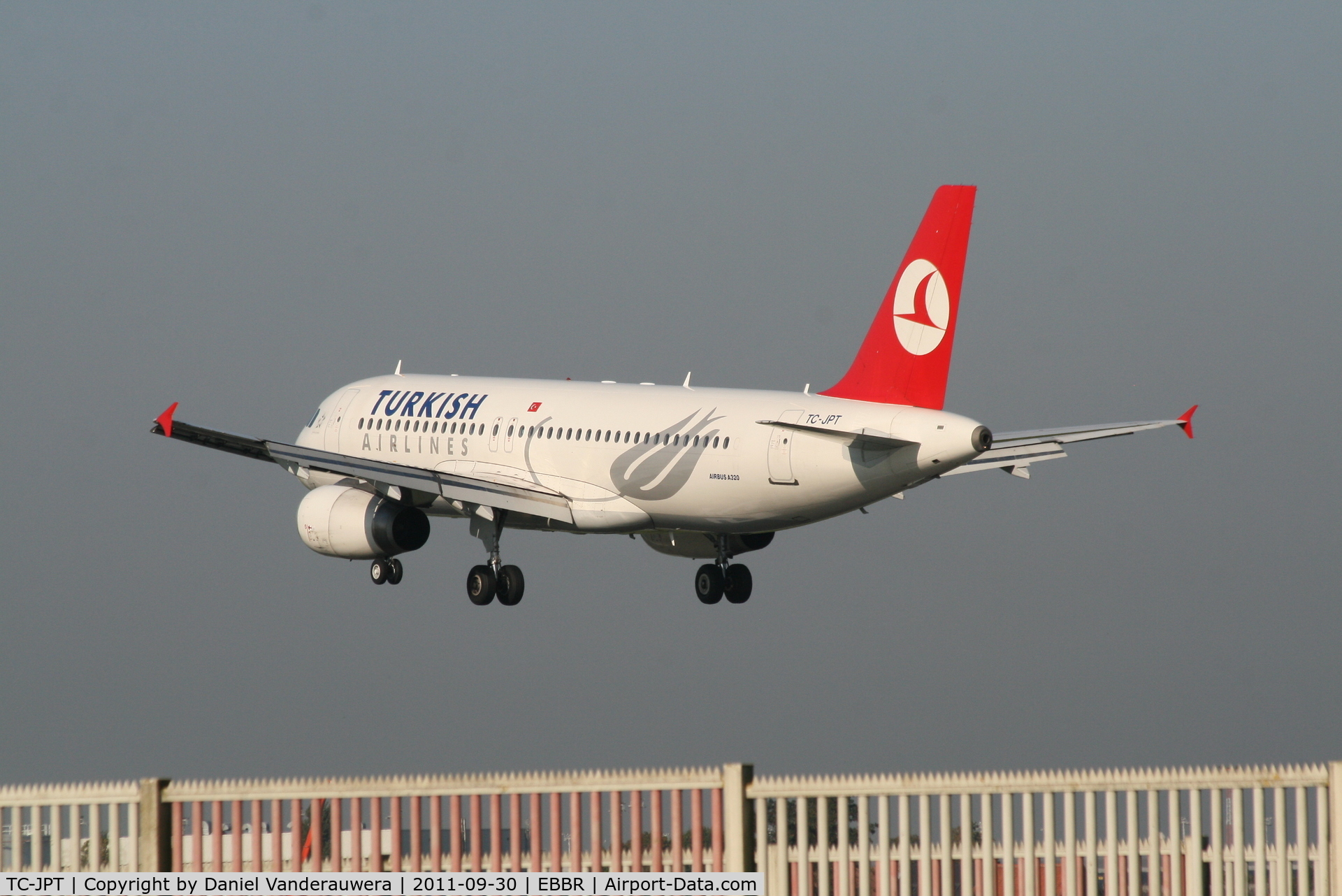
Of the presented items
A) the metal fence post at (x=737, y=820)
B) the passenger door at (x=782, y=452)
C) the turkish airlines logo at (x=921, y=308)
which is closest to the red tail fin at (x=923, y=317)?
the turkish airlines logo at (x=921, y=308)

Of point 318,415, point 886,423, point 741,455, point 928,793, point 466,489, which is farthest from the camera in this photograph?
point 318,415

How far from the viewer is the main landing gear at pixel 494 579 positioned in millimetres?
56719

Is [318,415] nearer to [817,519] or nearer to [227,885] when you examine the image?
[817,519]

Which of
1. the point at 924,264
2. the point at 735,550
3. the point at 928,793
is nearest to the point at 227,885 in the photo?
the point at 928,793

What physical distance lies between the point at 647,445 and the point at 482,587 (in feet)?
22.6

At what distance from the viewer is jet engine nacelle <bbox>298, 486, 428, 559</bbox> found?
56.4m

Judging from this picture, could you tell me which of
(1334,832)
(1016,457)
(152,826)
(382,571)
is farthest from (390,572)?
(1334,832)

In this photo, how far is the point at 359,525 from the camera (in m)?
56.4

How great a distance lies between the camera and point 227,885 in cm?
3228

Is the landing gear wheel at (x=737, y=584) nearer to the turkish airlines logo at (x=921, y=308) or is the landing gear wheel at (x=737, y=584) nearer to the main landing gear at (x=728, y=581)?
the main landing gear at (x=728, y=581)

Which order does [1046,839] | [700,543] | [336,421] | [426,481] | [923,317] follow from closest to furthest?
A: [1046,839] < [923,317] < [426,481] < [700,543] < [336,421]

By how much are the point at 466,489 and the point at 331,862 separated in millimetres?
23711

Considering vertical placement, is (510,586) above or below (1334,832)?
above

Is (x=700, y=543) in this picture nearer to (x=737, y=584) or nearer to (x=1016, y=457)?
(x=737, y=584)
